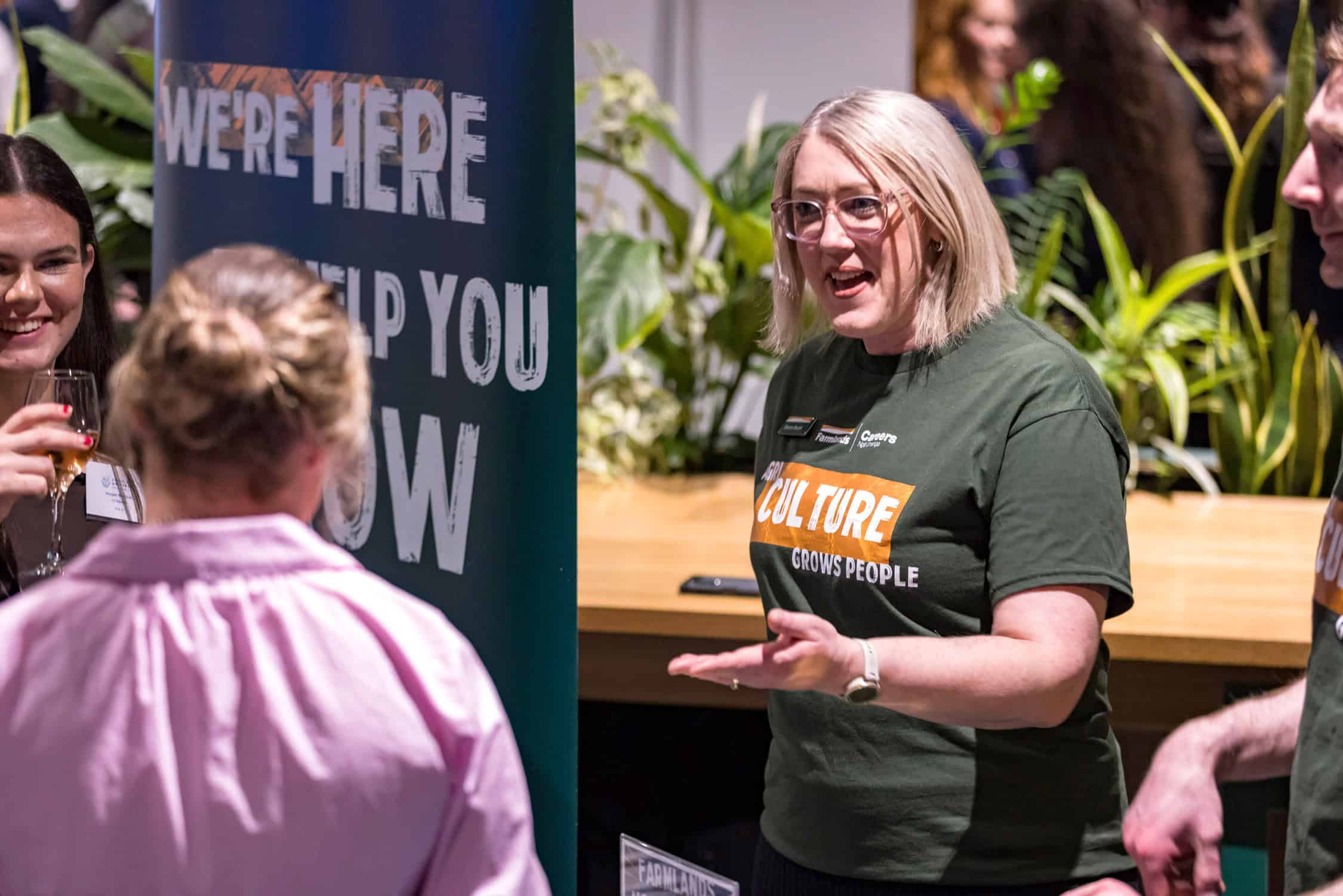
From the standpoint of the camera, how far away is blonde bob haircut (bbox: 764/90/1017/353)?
151 centimetres

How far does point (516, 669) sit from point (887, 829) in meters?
0.43

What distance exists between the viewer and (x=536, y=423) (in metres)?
1.42

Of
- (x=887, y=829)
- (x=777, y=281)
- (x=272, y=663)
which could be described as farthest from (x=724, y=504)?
(x=272, y=663)

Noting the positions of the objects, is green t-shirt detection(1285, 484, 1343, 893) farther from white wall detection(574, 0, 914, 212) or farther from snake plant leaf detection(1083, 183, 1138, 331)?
white wall detection(574, 0, 914, 212)

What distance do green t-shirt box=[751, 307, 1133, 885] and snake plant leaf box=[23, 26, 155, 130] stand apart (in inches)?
116

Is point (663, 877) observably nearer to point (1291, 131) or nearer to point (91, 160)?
point (1291, 131)

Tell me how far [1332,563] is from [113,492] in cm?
126

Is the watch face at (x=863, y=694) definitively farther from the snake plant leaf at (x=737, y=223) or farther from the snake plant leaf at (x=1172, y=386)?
the snake plant leaf at (x=1172, y=386)

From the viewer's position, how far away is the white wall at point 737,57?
4238 mm

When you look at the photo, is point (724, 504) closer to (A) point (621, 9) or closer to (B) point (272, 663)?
(A) point (621, 9)

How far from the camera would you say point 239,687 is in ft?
2.91

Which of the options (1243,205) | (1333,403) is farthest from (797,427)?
(1243,205)

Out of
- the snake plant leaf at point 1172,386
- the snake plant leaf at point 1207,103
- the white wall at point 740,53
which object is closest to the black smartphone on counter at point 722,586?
the snake plant leaf at point 1172,386

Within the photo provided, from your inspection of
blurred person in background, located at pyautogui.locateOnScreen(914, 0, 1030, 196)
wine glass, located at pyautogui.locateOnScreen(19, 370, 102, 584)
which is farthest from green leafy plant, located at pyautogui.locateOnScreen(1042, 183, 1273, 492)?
wine glass, located at pyautogui.locateOnScreen(19, 370, 102, 584)
